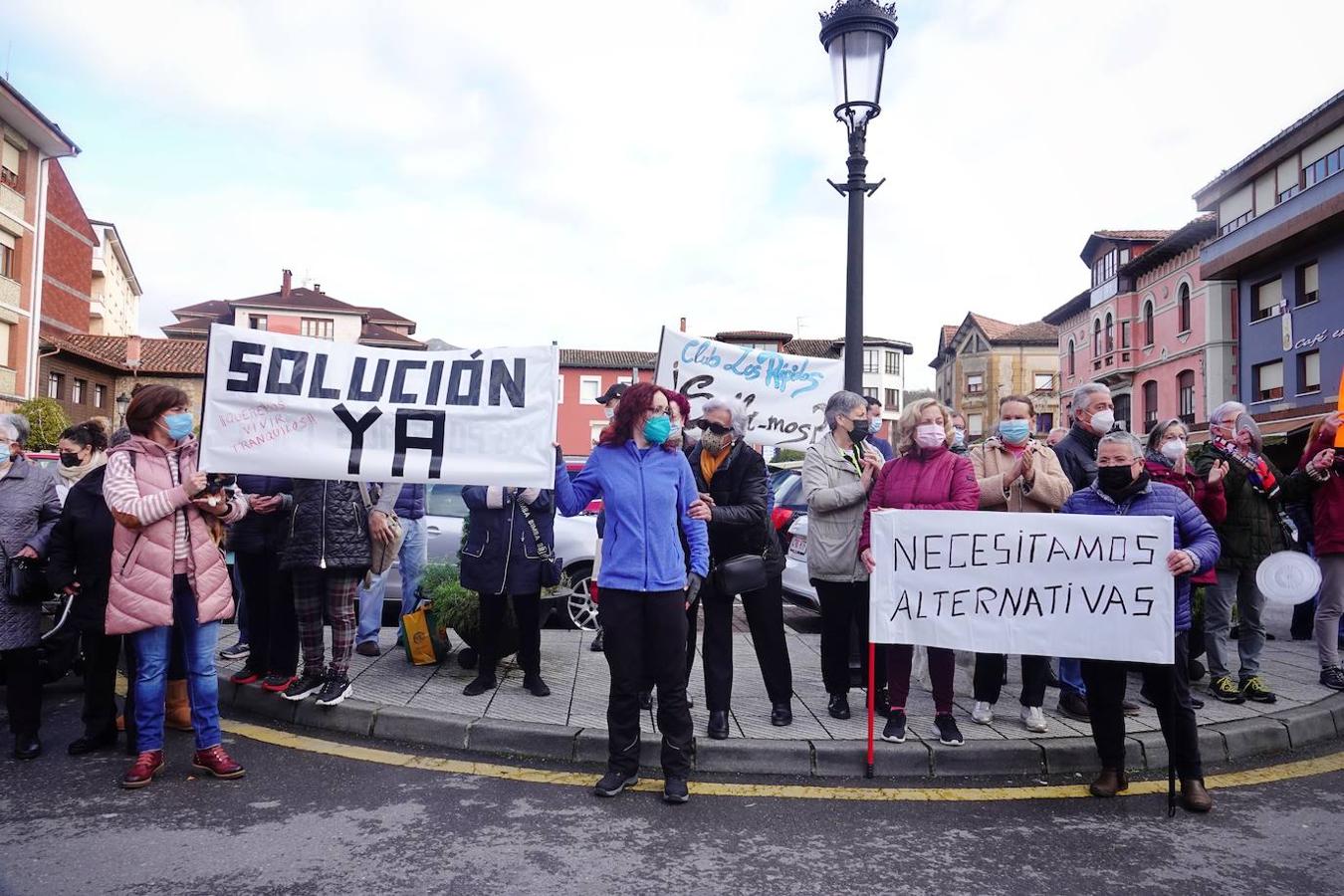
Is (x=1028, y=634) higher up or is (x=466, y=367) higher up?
(x=466, y=367)

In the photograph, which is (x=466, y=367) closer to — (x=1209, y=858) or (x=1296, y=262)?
(x=1209, y=858)

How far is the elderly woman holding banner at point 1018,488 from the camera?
17.3 ft

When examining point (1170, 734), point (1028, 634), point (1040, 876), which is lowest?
point (1040, 876)

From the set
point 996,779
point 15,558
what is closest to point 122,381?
point 15,558

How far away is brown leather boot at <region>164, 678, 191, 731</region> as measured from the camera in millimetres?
5336

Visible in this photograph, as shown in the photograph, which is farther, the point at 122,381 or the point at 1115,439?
the point at 122,381

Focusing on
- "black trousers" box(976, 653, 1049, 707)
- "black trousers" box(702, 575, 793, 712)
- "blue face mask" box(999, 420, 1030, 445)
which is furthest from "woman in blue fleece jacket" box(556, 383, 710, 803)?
"blue face mask" box(999, 420, 1030, 445)

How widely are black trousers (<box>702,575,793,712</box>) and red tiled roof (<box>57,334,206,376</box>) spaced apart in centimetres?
4148

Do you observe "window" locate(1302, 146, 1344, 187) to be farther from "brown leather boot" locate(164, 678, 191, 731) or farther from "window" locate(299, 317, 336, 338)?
"window" locate(299, 317, 336, 338)

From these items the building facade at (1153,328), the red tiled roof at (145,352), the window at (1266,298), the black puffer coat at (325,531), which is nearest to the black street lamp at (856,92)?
the black puffer coat at (325,531)

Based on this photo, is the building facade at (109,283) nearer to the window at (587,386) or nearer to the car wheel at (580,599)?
the window at (587,386)

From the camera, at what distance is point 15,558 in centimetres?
488

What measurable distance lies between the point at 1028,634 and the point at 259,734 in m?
4.11

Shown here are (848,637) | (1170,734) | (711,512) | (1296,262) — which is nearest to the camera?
(1170,734)
